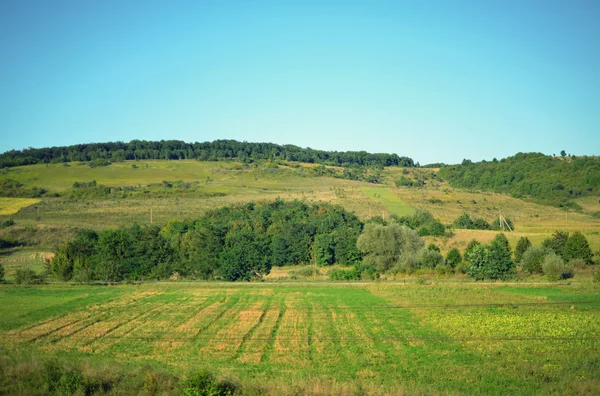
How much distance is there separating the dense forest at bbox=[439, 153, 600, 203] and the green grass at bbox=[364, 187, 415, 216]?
26.2 metres

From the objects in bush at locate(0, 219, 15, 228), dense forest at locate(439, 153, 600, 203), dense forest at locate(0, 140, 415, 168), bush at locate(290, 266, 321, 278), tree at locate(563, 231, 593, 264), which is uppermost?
dense forest at locate(0, 140, 415, 168)

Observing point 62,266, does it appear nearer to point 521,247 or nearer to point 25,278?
point 25,278

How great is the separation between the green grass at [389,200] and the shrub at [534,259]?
2970 centimetres

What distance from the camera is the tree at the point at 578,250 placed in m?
56.5

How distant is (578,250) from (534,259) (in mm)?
5635

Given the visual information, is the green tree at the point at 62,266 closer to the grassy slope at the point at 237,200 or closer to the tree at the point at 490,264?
the grassy slope at the point at 237,200

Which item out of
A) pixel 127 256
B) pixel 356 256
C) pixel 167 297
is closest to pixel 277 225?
pixel 356 256

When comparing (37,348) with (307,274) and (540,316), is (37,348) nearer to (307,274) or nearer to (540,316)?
(540,316)

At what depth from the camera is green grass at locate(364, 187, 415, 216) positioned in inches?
3420

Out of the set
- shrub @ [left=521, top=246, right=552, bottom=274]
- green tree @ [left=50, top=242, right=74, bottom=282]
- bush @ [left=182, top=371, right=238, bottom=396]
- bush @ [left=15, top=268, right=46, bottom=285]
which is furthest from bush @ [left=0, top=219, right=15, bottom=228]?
bush @ [left=182, top=371, right=238, bottom=396]

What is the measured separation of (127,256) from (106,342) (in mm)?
32765

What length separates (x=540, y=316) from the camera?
3156 centimetres

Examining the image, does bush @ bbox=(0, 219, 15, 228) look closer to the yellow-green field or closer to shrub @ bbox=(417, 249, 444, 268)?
the yellow-green field

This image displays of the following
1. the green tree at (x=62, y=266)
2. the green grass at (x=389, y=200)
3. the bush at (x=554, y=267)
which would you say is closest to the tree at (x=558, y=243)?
the bush at (x=554, y=267)
